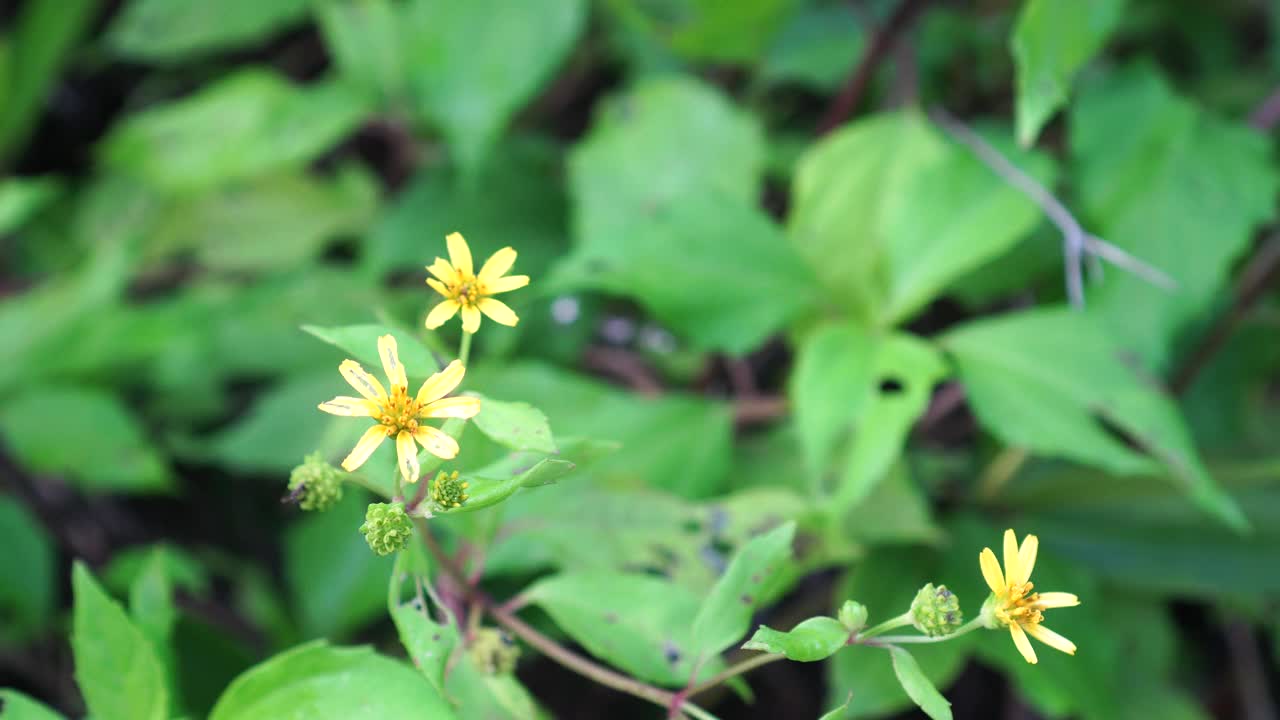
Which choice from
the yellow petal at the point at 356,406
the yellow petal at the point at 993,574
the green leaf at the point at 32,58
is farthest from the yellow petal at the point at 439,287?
the green leaf at the point at 32,58

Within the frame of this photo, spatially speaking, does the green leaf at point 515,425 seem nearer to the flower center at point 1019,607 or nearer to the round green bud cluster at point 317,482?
the round green bud cluster at point 317,482

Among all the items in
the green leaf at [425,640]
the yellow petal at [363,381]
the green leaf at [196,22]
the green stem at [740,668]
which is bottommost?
the green stem at [740,668]

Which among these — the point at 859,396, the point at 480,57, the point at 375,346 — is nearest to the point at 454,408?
the point at 375,346

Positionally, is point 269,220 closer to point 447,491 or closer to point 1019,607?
point 447,491

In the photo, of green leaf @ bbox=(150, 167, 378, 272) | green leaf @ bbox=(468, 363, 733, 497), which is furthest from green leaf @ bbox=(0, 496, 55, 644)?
green leaf @ bbox=(468, 363, 733, 497)

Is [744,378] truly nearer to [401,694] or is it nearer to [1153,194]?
[1153,194]
